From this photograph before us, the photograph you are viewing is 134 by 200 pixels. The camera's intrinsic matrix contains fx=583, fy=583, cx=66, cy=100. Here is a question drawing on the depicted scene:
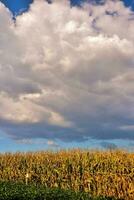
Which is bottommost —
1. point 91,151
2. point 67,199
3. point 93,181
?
point 67,199

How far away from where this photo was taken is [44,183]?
39.1 meters

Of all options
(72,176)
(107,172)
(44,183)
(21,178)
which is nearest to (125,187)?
(107,172)

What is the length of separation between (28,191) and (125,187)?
26.6 ft

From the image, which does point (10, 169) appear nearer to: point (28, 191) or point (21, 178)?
point (21, 178)

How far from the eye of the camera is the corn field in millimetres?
34844

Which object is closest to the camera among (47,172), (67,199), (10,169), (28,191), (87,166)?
(67,199)

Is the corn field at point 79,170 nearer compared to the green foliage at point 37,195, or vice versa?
the green foliage at point 37,195

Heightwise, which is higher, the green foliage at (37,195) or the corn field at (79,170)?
the corn field at (79,170)

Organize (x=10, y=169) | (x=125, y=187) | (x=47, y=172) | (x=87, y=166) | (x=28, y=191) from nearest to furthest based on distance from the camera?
(x=28, y=191), (x=125, y=187), (x=87, y=166), (x=47, y=172), (x=10, y=169)

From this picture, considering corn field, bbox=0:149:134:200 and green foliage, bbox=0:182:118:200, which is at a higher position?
corn field, bbox=0:149:134:200

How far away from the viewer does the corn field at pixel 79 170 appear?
34844 mm

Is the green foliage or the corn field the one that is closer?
the green foliage

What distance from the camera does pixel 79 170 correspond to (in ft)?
123

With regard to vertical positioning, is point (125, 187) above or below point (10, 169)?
below
